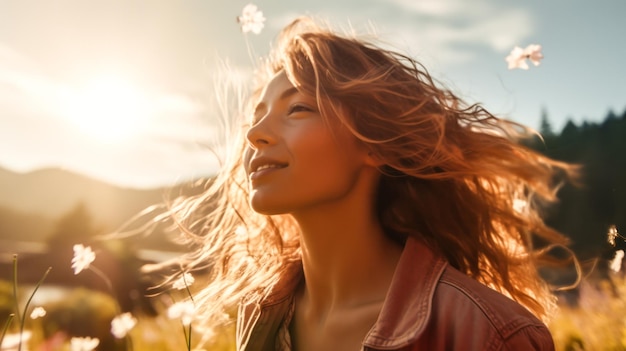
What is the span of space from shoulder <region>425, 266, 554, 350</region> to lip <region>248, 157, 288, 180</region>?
2.83 feet

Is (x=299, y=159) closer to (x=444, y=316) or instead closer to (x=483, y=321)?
(x=444, y=316)

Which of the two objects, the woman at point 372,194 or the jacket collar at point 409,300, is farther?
the woman at point 372,194

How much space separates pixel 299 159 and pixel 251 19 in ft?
3.77

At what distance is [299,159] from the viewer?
280 centimetres

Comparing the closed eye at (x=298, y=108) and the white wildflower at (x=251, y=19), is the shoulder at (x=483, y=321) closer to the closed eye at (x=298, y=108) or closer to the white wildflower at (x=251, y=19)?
the closed eye at (x=298, y=108)

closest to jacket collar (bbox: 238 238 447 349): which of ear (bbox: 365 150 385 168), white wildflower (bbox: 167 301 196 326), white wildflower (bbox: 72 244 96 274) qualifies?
ear (bbox: 365 150 385 168)

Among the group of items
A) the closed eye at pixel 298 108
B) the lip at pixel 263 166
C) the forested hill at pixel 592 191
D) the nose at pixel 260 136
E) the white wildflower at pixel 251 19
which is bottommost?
the forested hill at pixel 592 191

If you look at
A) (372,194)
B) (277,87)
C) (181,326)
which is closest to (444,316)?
(372,194)

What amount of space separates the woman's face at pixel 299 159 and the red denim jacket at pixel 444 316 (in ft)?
1.51

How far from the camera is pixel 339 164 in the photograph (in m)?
2.91

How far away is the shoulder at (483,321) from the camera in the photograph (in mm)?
2277

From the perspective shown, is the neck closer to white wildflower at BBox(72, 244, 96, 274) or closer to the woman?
the woman

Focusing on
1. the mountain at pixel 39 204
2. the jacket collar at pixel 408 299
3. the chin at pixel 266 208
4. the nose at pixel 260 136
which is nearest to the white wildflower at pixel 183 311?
the chin at pixel 266 208

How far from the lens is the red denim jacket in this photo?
7.52 feet
